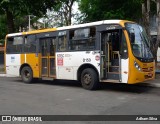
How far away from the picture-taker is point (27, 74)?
15766mm

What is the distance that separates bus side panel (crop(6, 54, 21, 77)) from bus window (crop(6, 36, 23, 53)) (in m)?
0.29

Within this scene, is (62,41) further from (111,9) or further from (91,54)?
(111,9)

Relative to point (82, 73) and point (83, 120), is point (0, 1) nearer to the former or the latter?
point (82, 73)

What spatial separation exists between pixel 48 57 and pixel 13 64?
9.61 feet

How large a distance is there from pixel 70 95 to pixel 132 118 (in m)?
4.05

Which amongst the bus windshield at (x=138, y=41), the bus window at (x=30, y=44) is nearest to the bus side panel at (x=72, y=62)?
the bus windshield at (x=138, y=41)

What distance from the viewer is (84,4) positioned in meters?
27.1

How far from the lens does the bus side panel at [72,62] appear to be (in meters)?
12.2

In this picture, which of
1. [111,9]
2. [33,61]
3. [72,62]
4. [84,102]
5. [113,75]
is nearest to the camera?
[84,102]

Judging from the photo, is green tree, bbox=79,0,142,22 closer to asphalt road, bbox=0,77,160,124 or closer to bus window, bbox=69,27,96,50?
bus window, bbox=69,27,96,50

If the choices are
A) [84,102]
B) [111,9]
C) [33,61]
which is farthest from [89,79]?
[111,9]

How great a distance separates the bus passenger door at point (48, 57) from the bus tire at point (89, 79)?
214 centimetres

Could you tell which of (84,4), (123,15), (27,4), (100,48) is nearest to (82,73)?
(100,48)

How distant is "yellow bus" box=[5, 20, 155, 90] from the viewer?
11273mm
